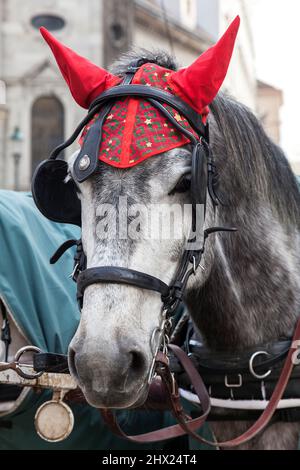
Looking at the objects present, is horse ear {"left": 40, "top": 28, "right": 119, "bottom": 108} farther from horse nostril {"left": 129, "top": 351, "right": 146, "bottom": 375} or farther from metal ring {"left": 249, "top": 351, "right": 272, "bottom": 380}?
metal ring {"left": 249, "top": 351, "right": 272, "bottom": 380}

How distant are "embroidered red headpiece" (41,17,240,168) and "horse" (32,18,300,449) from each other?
0.12ft

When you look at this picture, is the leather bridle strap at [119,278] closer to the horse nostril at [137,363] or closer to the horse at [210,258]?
the horse at [210,258]

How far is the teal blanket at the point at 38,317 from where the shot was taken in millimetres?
2643

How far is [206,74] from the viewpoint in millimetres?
1851

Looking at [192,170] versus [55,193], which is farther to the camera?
[55,193]

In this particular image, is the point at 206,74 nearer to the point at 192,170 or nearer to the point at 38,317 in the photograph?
the point at 192,170

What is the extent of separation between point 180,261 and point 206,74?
0.52 metres

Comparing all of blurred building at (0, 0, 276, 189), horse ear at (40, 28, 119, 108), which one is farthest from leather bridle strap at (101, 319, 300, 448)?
blurred building at (0, 0, 276, 189)

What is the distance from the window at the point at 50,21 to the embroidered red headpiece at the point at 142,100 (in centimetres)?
1750

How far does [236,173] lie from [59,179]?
554mm

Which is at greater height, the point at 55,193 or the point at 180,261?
the point at 55,193

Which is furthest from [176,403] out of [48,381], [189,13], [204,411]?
[189,13]
